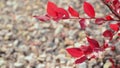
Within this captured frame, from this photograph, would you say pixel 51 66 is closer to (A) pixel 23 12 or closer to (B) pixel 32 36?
(B) pixel 32 36

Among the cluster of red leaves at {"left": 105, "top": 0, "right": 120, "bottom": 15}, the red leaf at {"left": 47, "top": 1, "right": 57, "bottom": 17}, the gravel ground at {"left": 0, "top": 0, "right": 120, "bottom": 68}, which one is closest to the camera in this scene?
the red leaf at {"left": 47, "top": 1, "right": 57, "bottom": 17}

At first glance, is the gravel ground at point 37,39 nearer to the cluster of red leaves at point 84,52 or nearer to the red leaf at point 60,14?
the cluster of red leaves at point 84,52

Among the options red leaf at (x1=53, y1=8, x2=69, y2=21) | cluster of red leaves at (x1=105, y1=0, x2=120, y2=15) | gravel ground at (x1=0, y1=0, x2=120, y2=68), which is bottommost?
gravel ground at (x1=0, y1=0, x2=120, y2=68)

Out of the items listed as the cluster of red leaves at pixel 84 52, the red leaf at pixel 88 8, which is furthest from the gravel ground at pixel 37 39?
the red leaf at pixel 88 8

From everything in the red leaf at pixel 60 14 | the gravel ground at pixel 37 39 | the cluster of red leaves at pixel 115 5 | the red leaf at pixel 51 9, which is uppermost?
the red leaf at pixel 51 9

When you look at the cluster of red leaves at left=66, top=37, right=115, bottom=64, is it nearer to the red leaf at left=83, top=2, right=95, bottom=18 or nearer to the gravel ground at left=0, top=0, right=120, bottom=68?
the red leaf at left=83, top=2, right=95, bottom=18

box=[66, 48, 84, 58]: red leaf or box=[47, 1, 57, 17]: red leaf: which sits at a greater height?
box=[47, 1, 57, 17]: red leaf

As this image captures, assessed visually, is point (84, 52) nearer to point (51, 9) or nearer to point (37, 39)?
point (51, 9)

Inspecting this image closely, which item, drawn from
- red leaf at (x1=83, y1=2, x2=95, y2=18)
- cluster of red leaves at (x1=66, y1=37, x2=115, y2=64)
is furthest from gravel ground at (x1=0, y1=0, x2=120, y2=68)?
red leaf at (x1=83, y1=2, x2=95, y2=18)
